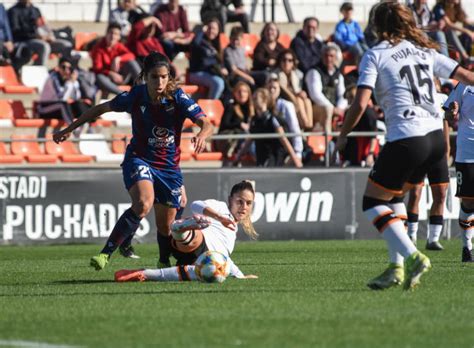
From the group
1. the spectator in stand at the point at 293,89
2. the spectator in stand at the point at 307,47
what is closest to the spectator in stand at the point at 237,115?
the spectator in stand at the point at 293,89

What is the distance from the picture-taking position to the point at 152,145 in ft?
38.2

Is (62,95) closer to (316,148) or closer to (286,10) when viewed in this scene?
(316,148)

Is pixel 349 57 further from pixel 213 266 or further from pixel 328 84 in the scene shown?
pixel 213 266

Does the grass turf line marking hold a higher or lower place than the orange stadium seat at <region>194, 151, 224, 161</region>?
higher

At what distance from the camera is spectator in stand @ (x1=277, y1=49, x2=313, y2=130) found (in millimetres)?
21922

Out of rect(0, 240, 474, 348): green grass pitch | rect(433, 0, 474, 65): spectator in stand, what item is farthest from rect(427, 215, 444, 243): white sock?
rect(433, 0, 474, 65): spectator in stand

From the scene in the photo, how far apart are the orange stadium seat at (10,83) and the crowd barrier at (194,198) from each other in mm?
3788

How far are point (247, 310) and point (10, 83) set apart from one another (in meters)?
15.0

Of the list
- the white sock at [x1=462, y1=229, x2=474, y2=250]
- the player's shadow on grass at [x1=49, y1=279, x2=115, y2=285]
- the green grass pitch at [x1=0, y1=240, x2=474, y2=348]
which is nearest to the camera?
the green grass pitch at [x1=0, y1=240, x2=474, y2=348]

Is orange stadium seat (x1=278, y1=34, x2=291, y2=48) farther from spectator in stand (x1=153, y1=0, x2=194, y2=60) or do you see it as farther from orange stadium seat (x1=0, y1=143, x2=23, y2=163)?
orange stadium seat (x1=0, y1=143, x2=23, y2=163)

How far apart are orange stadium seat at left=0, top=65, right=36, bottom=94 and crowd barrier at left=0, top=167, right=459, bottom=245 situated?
379 cm

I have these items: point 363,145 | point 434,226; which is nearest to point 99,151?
point 363,145

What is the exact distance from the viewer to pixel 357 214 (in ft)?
65.4

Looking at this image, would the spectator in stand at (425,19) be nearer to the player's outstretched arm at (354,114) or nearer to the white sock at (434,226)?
the white sock at (434,226)
